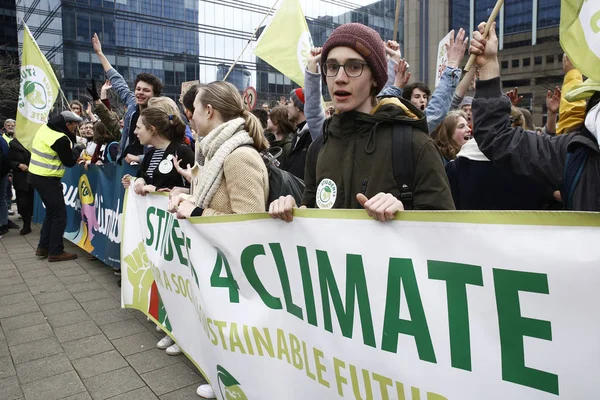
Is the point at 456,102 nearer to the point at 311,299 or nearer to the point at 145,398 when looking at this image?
the point at 311,299

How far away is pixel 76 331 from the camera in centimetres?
396

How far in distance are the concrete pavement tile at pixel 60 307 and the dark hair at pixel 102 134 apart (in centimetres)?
261

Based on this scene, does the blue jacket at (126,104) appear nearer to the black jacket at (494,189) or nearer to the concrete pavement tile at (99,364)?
the concrete pavement tile at (99,364)

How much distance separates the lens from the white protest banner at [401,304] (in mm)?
1158

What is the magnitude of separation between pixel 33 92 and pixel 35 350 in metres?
4.89

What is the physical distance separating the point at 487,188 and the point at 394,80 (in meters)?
1.11

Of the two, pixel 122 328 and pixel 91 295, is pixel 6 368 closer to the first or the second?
pixel 122 328

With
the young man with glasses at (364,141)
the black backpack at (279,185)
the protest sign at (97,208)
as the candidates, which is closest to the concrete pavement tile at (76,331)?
the protest sign at (97,208)

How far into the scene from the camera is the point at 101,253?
5816 millimetres

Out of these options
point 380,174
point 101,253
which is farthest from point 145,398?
point 101,253

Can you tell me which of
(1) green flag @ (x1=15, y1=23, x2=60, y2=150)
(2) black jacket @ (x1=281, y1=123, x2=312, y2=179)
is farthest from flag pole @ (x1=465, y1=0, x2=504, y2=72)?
(1) green flag @ (x1=15, y1=23, x2=60, y2=150)

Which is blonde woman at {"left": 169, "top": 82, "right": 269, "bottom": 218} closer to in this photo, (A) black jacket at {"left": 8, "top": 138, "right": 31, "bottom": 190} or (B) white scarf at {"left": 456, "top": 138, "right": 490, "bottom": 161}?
(B) white scarf at {"left": 456, "top": 138, "right": 490, "bottom": 161}

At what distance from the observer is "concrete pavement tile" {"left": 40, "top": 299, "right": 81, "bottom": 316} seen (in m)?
4.45

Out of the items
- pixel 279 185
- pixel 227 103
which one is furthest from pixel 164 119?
pixel 279 185
